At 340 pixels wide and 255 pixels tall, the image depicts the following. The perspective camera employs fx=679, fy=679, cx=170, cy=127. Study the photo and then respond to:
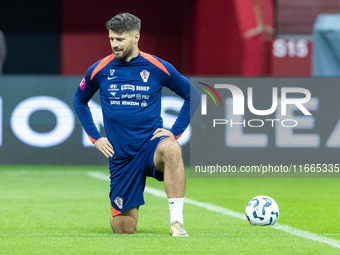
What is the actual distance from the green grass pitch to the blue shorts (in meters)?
0.27

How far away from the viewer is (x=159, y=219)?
6.43m

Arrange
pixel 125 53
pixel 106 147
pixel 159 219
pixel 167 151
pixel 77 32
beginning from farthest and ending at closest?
→ 1. pixel 77 32
2. pixel 159 219
3. pixel 106 147
4. pixel 125 53
5. pixel 167 151

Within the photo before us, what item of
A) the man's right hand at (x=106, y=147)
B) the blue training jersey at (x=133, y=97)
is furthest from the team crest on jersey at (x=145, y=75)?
the man's right hand at (x=106, y=147)

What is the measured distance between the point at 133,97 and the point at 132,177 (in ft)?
2.09

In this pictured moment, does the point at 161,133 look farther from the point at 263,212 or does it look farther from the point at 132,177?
the point at 263,212

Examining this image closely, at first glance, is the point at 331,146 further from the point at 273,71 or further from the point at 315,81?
the point at 273,71

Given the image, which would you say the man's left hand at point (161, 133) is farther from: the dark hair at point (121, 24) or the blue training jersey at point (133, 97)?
the dark hair at point (121, 24)

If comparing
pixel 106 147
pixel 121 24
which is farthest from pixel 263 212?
pixel 121 24

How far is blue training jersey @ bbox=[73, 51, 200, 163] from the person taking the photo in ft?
17.7

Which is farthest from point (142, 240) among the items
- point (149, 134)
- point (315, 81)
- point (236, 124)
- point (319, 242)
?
point (315, 81)

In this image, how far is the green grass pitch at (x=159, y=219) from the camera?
4.68 metres

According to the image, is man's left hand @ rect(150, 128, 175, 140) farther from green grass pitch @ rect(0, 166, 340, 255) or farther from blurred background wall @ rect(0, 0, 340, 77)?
blurred background wall @ rect(0, 0, 340, 77)

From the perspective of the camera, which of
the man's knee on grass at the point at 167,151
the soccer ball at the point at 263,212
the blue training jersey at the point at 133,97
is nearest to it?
the man's knee on grass at the point at 167,151

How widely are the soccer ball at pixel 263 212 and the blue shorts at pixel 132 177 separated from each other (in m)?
0.99
